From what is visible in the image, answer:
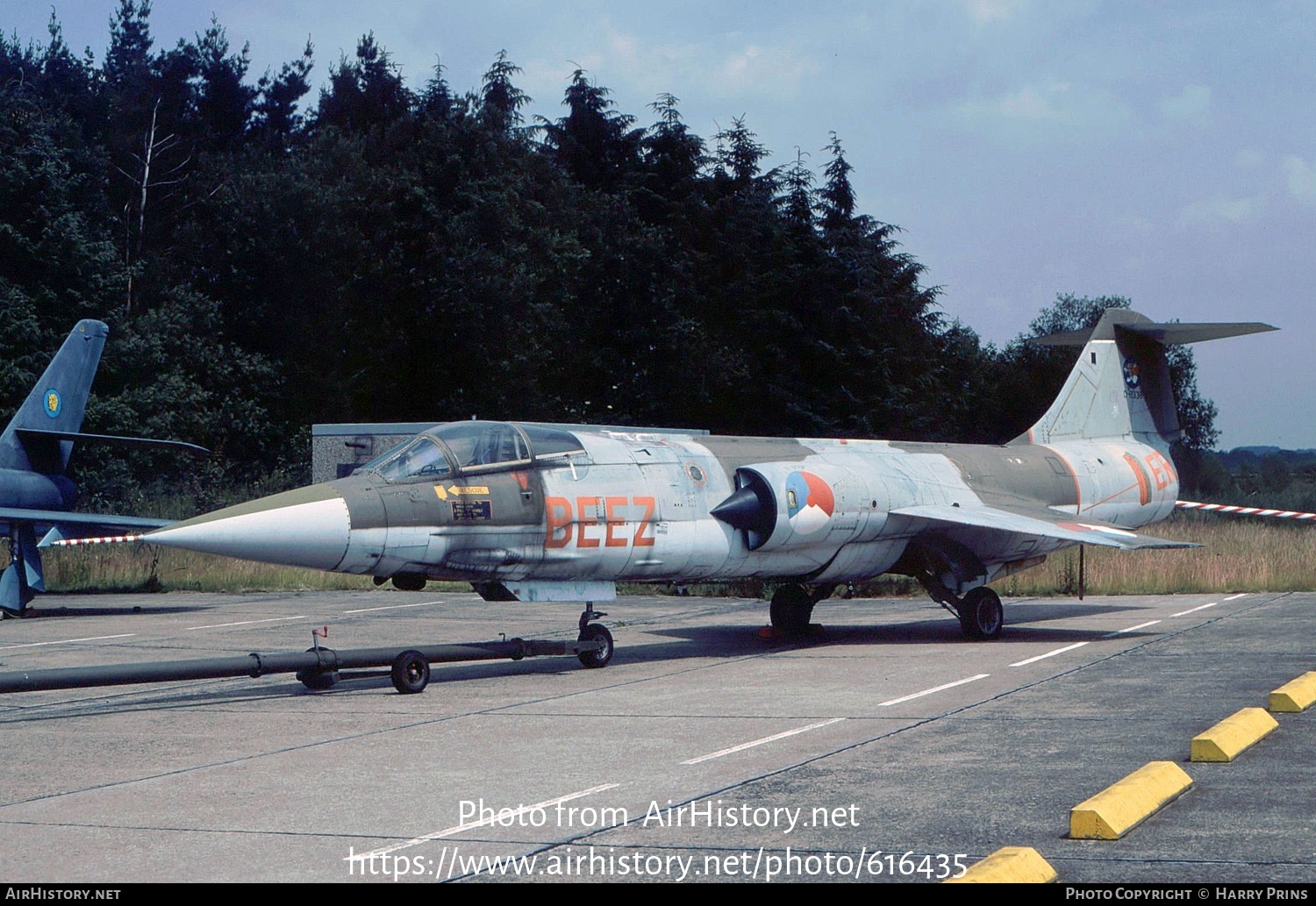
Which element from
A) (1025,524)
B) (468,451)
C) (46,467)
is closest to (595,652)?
(468,451)

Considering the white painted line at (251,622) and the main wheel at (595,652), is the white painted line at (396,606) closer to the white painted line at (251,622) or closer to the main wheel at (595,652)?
the white painted line at (251,622)

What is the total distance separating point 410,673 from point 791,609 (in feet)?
18.1

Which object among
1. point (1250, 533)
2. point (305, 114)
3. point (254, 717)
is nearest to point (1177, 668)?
point (254, 717)

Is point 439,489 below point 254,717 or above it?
above

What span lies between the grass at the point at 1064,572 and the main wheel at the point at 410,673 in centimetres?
835

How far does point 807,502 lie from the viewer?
43.8 ft

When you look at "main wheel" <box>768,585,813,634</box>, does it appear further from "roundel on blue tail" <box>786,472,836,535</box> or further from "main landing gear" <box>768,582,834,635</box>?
"roundel on blue tail" <box>786,472,836,535</box>

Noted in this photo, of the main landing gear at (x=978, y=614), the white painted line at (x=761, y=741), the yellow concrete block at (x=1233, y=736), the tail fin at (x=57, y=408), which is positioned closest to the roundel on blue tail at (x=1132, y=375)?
the main landing gear at (x=978, y=614)

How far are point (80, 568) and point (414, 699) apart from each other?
17954 millimetres

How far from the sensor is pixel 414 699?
10586 millimetres

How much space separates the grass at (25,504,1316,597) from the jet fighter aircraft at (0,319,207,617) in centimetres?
271

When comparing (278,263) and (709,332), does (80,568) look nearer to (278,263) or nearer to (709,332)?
(278,263)

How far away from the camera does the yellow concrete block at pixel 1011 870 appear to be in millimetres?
4578

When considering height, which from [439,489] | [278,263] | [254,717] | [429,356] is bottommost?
[254,717]
